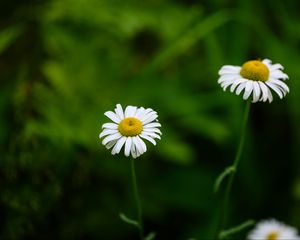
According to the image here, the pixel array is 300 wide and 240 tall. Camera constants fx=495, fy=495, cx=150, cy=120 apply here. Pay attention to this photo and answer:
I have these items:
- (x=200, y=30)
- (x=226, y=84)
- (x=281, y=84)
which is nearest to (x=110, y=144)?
(x=226, y=84)

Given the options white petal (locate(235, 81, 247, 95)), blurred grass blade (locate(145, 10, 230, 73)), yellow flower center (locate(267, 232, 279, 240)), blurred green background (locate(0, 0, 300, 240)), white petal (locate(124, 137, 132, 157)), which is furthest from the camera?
blurred grass blade (locate(145, 10, 230, 73))

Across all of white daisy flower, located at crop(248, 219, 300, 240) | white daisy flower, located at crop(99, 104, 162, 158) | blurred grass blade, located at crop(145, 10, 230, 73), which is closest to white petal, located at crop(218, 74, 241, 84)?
white daisy flower, located at crop(99, 104, 162, 158)

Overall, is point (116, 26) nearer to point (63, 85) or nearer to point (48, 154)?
point (63, 85)

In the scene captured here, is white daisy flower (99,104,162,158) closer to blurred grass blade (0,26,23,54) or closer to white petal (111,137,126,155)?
white petal (111,137,126,155)

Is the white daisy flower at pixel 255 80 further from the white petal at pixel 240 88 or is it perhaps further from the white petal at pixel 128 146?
the white petal at pixel 128 146

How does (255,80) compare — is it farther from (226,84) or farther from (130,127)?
(130,127)

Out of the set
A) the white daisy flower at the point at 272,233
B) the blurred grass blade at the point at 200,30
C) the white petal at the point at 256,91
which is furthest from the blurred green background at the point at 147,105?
the white petal at the point at 256,91

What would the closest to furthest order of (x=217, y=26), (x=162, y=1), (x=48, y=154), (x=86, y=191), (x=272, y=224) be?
1. (x=272, y=224)
2. (x=48, y=154)
3. (x=86, y=191)
4. (x=217, y=26)
5. (x=162, y=1)

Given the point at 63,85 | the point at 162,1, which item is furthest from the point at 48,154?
the point at 162,1
